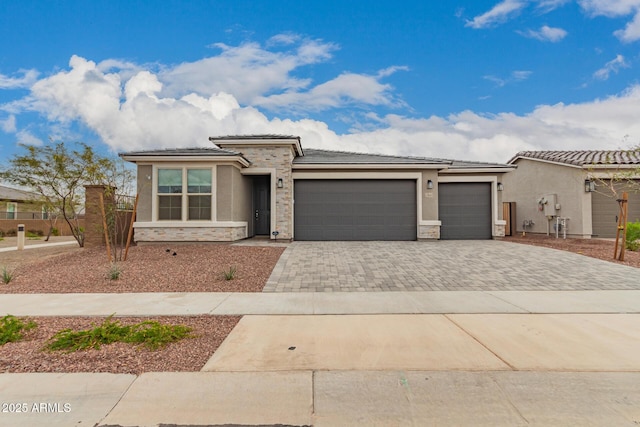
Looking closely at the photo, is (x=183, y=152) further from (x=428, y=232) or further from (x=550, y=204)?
(x=550, y=204)

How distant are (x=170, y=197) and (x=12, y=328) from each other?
352 inches

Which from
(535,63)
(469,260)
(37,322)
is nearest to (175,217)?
(37,322)

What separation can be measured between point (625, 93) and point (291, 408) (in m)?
20.6

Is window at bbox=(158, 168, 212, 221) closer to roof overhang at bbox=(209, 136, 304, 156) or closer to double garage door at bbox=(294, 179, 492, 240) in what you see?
roof overhang at bbox=(209, 136, 304, 156)

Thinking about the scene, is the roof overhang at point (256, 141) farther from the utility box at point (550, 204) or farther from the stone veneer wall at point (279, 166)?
the utility box at point (550, 204)

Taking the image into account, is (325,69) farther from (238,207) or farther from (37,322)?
(37,322)

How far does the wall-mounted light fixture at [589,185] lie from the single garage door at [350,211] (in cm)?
840

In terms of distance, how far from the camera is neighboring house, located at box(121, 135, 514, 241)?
13.1m

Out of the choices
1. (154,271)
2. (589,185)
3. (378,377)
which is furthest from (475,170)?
(378,377)

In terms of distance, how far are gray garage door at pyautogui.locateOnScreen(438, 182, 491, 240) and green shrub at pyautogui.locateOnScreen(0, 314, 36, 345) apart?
15278 millimetres

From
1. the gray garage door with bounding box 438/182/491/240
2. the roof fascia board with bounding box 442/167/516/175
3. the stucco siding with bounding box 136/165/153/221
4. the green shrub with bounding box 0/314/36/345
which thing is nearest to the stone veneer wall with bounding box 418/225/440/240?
the gray garage door with bounding box 438/182/491/240

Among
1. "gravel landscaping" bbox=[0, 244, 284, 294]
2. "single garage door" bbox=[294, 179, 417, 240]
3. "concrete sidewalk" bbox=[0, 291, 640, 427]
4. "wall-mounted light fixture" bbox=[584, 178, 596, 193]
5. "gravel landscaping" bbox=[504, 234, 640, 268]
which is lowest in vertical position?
"concrete sidewalk" bbox=[0, 291, 640, 427]

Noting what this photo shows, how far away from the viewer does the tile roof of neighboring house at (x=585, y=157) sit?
16.3 m

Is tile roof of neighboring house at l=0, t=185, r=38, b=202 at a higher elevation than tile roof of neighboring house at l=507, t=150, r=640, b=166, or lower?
lower
